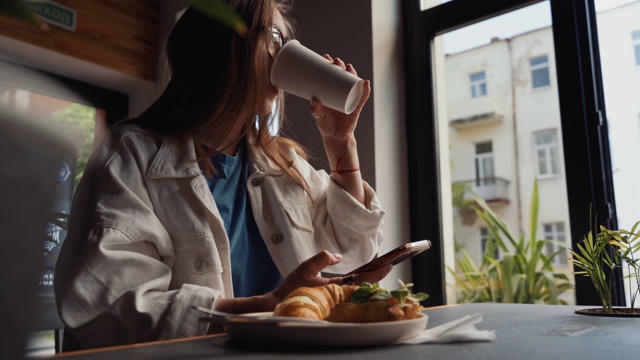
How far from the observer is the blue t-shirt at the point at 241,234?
1.12m

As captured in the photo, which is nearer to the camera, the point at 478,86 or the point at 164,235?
the point at 164,235

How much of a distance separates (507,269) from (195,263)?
1.51 m

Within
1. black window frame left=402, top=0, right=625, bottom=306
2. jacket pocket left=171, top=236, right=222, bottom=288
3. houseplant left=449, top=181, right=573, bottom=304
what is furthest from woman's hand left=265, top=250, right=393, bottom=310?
houseplant left=449, top=181, right=573, bottom=304

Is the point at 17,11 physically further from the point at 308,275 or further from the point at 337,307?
the point at 308,275

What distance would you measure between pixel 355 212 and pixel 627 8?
129 cm

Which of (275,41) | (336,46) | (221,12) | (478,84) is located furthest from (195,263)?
(478,84)

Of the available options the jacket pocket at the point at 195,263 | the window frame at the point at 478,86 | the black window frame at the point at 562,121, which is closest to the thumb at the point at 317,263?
the jacket pocket at the point at 195,263

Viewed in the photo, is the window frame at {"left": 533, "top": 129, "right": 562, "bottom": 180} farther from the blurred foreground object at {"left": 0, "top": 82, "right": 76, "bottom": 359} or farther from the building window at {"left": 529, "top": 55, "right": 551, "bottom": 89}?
the blurred foreground object at {"left": 0, "top": 82, "right": 76, "bottom": 359}

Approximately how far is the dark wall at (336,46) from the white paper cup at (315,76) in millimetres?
984

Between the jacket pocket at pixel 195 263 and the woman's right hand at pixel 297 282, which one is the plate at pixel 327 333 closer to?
the woman's right hand at pixel 297 282

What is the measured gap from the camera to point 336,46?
7.24ft

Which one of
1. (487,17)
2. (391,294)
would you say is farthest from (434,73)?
(391,294)

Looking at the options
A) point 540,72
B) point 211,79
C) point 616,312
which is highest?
point 540,72

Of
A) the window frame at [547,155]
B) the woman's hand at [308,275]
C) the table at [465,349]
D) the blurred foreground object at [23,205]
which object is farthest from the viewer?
the window frame at [547,155]
